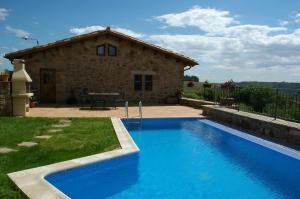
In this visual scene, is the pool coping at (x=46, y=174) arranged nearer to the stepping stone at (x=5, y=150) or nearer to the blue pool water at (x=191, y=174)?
the blue pool water at (x=191, y=174)

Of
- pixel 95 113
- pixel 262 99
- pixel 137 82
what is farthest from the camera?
pixel 262 99

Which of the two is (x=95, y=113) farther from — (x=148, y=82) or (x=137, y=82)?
(x=148, y=82)

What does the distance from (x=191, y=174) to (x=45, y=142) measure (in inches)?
134

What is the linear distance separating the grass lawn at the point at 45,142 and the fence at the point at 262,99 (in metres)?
5.15

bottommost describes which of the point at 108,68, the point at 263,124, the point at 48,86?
the point at 263,124

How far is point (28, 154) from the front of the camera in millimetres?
6316

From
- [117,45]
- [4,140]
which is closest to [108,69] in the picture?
[117,45]

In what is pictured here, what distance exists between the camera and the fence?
964cm

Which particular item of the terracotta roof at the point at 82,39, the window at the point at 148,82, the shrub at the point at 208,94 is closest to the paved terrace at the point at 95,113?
the terracotta roof at the point at 82,39

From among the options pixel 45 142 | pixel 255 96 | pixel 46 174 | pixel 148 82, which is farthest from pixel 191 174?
pixel 255 96

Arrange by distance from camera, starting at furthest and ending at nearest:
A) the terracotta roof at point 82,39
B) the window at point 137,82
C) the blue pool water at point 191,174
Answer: the window at point 137,82, the terracotta roof at point 82,39, the blue pool water at point 191,174

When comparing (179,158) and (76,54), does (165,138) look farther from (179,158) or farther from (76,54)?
(76,54)

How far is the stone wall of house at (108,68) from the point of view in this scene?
1816 cm

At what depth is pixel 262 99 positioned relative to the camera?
23297 millimetres
